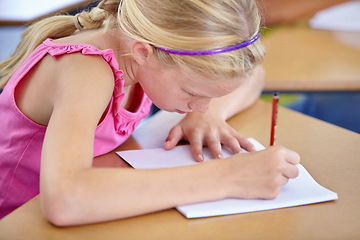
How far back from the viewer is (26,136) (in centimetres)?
106

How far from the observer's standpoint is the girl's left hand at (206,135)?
108 centimetres

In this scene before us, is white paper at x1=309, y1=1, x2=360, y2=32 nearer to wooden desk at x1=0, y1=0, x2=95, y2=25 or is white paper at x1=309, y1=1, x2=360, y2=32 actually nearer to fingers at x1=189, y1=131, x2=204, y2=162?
wooden desk at x1=0, y1=0, x2=95, y2=25

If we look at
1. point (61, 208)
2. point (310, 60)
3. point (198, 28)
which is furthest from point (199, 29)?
point (310, 60)

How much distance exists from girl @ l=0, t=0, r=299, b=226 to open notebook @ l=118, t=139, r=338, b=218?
0.6 inches

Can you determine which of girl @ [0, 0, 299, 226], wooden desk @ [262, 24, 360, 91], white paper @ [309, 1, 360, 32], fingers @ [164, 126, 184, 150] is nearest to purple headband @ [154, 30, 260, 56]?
girl @ [0, 0, 299, 226]

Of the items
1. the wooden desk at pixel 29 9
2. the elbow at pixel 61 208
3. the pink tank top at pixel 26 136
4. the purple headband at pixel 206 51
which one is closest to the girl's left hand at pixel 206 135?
the pink tank top at pixel 26 136

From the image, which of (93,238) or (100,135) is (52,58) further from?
(93,238)

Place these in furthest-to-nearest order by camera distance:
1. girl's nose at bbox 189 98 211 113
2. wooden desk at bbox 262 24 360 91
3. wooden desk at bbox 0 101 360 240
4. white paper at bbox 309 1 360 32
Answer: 1. white paper at bbox 309 1 360 32
2. wooden desk at bbox 262 24 360 91
3. girl's nose at bbox 189 98 211 113
4. wooden desk at bbox 0 101 360 240

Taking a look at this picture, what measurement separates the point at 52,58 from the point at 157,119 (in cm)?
37

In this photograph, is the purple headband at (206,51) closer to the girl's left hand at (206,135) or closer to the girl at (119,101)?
the girl at (119,101)

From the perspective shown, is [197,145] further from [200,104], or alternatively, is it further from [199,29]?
[199,29]

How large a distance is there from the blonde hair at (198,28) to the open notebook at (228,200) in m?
0.21

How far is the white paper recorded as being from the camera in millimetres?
2516

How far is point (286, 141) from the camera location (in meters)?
1.17
